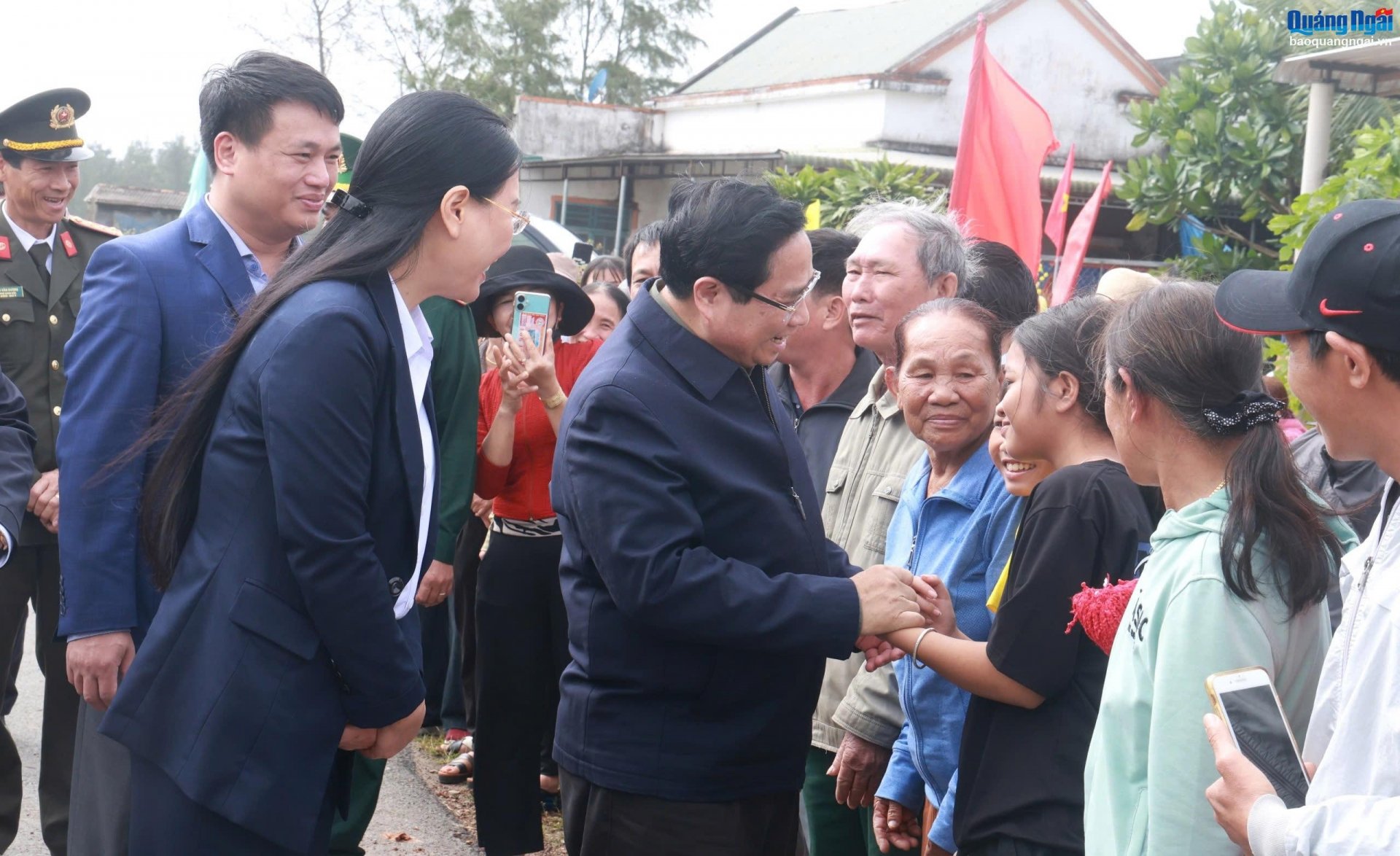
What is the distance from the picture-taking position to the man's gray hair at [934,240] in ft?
11.9

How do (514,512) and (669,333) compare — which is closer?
(669,333)

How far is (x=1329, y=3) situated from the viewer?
43.8ft

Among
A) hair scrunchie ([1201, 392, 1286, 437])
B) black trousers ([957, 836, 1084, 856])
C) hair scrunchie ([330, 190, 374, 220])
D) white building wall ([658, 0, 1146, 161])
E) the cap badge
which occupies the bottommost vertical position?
black trousers ([957, 836, 1084, 856])

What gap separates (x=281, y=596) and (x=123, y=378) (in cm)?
84

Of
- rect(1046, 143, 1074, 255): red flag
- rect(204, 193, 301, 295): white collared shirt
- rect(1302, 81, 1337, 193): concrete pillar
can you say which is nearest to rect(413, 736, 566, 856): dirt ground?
rect(204, 193, 301, 295): white collared shirt

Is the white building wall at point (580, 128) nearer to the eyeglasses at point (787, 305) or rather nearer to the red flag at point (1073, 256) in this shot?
the red flag at point (1073, 256)

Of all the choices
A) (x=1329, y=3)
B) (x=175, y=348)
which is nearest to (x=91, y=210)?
(x=1329, y=3)

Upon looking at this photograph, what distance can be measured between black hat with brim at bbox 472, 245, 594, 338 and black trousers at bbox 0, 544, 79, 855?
1.65 m

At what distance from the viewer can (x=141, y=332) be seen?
2.69 meters

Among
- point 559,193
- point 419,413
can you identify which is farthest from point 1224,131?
point 559,193

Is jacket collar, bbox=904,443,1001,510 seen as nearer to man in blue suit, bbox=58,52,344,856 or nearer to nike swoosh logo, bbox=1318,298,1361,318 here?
nike swoosh logo, bbox=1318,298,1361,318

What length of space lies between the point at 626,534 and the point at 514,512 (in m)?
2.16

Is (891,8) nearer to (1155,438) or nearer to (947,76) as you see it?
(947,76)

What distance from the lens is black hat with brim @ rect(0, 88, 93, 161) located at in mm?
4523
